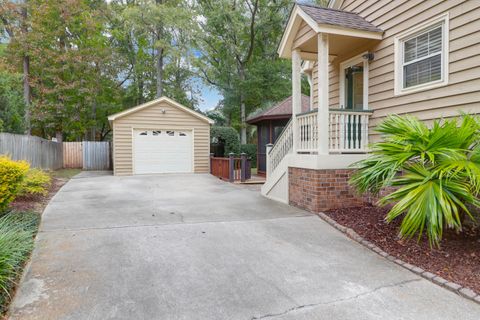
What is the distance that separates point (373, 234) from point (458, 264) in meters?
1.17

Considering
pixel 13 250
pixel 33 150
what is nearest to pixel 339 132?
pixel 13 250

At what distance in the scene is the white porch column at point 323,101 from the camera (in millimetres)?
5805

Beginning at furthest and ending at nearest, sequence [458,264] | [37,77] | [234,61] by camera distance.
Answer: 1. [234,61]
2. [37,77]
3. [458,264]

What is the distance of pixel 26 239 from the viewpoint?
3932mm

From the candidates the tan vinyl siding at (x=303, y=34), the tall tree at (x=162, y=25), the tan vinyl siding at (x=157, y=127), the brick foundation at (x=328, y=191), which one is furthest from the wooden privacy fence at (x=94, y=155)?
the brick foundation at (x=328, y=191)

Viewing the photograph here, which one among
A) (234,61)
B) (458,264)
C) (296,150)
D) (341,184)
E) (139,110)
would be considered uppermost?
(234,61)

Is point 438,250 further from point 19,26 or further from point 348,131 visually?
point 19,26

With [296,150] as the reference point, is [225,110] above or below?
above

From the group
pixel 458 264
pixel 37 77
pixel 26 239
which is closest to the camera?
pixel 458 264

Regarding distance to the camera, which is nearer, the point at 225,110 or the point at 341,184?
the point at 341,184

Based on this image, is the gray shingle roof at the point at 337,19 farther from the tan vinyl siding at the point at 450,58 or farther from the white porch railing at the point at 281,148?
the white porch railing at the point at 281,148

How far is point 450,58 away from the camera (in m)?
4.90

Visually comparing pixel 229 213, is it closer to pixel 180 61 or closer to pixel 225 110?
pixel 225 110

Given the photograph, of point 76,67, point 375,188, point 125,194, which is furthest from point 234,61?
point 375,188
